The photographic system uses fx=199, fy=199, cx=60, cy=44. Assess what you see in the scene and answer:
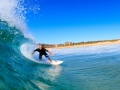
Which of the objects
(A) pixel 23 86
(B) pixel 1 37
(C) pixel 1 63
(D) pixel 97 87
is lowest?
(D) pixel 97 87

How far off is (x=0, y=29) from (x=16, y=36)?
141 inches

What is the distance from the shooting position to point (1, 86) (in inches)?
214

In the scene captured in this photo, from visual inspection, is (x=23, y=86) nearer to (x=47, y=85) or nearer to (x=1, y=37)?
(x=47, y=85)

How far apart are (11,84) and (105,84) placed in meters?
3.91

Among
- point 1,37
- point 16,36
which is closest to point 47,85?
point 1,37

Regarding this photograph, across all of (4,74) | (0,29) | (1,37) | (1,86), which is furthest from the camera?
(0,29)

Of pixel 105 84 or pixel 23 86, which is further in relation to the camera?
pixel 105 84

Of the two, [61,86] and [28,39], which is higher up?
[28,39]

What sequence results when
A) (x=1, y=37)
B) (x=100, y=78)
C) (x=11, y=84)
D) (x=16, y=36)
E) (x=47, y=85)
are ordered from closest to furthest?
(x=11, y=84) < (x=47, y=85) < (x=100, y=78) < (x=1, y=37) < (x=16, y=36)

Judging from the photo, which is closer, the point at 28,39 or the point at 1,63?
the point at 1,63

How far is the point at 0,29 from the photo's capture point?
1307cm

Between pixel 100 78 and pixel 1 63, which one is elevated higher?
pixel 1 63

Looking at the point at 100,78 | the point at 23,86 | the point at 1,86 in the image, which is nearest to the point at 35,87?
the point at 23,86

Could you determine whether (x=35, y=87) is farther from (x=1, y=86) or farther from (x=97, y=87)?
(x=97, y=87)
